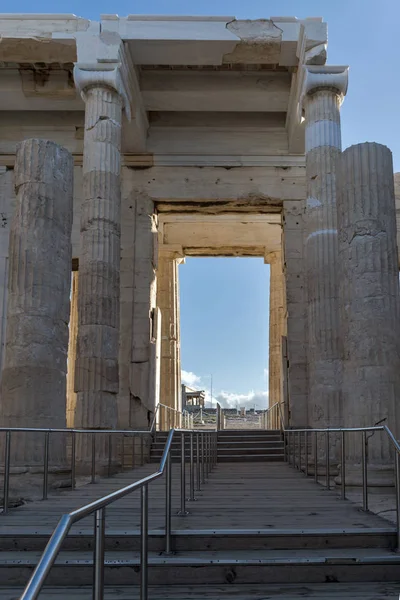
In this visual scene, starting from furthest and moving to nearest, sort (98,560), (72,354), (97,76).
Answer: (72,354) → (97,76) → (98,560)

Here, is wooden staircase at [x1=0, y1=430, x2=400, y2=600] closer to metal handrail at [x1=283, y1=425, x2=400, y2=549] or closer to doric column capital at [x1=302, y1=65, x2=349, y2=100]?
metal handrail at [x1=283, y1=425, x2=400, y2=549]

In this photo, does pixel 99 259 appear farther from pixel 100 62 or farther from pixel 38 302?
pixel 38 302

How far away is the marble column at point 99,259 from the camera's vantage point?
1470 centimetres

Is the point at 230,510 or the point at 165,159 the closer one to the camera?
the point at 230,510

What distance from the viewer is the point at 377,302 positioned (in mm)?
10062

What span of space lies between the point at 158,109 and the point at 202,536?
15883mm

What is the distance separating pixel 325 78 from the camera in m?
16.3

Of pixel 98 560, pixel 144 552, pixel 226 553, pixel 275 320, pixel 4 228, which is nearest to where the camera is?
pixel 98 560

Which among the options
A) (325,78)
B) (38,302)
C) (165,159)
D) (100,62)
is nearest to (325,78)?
(325,78)

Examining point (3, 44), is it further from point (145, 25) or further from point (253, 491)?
point (253, 491)

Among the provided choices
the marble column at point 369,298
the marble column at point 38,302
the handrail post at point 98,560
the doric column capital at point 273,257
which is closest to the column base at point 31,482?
the marble column at point 38,302

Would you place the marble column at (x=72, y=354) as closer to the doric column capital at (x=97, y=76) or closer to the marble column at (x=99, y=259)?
the marble column at (x=99, y=259)

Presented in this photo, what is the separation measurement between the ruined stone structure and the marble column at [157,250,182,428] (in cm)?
183

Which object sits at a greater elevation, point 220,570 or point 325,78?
point 325,78
